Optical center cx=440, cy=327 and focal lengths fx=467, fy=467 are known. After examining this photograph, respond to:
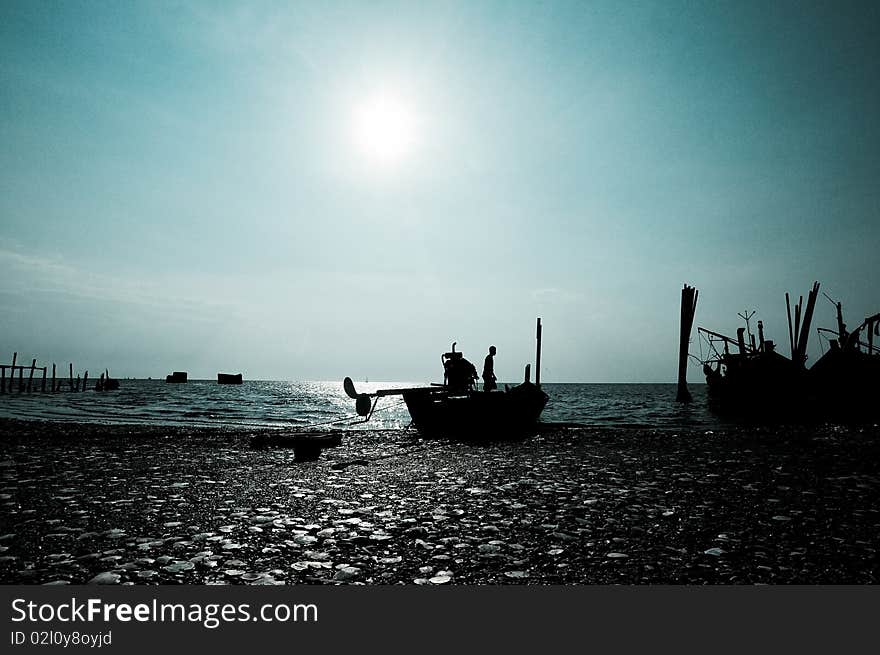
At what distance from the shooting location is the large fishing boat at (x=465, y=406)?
79.6 ft

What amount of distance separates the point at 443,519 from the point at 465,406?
16311 millimetres

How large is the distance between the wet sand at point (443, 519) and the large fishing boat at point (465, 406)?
26.0ft

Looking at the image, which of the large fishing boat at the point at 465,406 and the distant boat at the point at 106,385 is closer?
the large fishing boat at the point at 465,406

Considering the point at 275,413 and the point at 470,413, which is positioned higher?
the point at 470,413

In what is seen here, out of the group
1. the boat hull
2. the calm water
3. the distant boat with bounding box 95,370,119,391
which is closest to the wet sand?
the boat hull

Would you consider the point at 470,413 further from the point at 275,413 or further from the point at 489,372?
the point at 275,413

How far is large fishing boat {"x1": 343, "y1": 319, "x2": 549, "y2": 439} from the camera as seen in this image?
2425cm

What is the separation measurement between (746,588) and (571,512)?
11.4 ft

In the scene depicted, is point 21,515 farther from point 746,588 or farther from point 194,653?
point 746,588

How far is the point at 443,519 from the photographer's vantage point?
8.01m

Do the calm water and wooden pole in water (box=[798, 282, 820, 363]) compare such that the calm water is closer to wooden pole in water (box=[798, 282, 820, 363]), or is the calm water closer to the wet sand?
wooden pole in water (box=[798, 282, 820, 363])

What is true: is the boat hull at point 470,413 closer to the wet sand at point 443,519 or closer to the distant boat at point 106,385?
the wet sand at point 443,519

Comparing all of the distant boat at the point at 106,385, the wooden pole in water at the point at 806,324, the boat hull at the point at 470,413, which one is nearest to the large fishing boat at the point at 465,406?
the boat hull at the point at 470,413

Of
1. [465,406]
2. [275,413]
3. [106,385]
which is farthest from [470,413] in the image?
[106,385]
